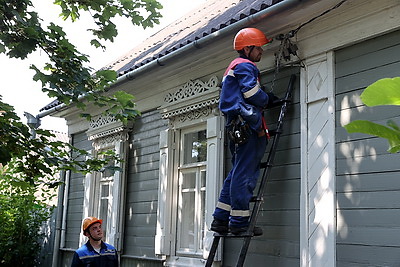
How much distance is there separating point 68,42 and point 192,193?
2.25 m

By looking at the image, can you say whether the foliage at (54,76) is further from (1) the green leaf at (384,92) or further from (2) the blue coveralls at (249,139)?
(1) the green leaf at (384,92)

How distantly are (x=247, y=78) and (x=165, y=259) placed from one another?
280cm

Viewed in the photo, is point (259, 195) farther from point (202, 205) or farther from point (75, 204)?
point (75, 204)

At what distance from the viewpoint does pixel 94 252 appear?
16.1ft

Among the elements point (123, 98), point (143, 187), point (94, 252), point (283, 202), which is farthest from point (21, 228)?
point (283, 202)

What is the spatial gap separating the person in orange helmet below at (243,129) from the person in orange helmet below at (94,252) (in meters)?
1.29

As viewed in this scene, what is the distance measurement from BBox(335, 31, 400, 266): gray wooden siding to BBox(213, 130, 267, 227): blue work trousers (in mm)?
664

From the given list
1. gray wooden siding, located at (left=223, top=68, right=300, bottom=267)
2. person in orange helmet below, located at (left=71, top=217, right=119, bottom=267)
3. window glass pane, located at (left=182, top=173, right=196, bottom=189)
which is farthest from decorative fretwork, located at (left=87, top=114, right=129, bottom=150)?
gray wooden siding, located at (left=223, top=68, right=300, bottom=267)

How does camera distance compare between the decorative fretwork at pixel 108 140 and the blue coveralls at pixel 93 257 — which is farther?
the decorative fretwork at pixel 108 140

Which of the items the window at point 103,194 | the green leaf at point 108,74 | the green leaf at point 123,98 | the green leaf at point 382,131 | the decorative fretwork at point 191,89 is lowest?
the green leaf at point 382,131

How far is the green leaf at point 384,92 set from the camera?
0.77 metres

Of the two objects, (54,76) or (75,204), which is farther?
(75,204)

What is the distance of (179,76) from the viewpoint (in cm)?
616

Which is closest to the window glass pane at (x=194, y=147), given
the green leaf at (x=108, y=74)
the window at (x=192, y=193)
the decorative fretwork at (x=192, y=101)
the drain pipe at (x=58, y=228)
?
the window at (x=192, y=193)
